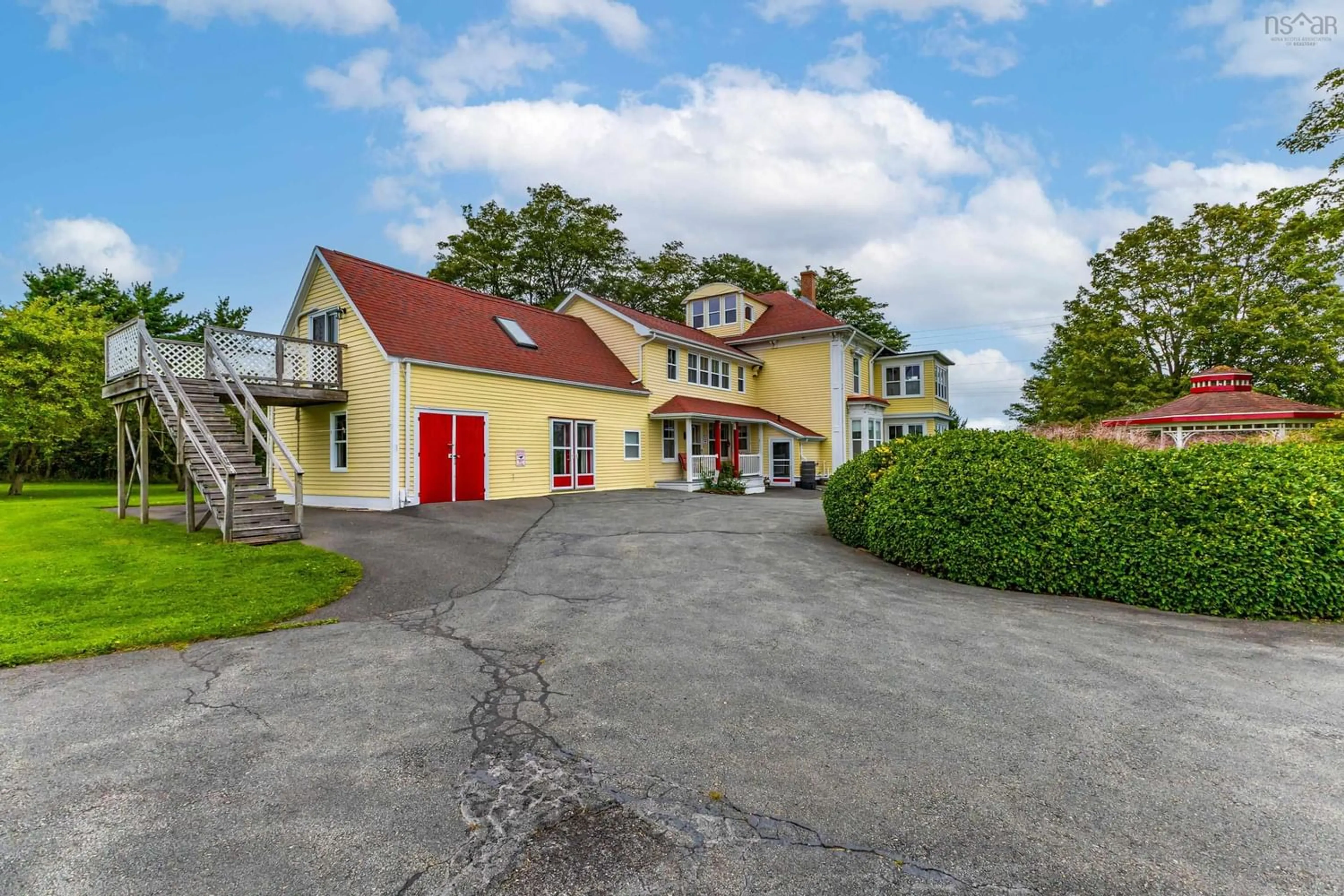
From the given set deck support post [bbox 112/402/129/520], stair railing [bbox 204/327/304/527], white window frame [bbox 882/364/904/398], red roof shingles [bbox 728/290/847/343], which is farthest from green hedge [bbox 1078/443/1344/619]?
white window frame [bbox 882/364/904/398]

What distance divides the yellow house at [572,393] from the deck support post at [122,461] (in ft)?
12.4

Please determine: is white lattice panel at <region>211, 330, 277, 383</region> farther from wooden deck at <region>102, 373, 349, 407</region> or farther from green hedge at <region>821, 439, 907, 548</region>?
green hedge at <region>821, 439, 907, 548</region>

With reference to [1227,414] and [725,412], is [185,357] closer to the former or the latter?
[725,412]

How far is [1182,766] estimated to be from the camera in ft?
10.3

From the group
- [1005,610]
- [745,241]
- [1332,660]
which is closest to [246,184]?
[1005,610]

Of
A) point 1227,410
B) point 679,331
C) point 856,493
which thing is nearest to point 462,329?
point 679,331

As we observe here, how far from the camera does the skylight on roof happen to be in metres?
18.6

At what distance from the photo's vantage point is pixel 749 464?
24.5 meters

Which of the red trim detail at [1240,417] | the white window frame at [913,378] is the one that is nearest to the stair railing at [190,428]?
the red trim detail at [1240,417]

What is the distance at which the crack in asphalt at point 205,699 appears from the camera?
12.3 feet

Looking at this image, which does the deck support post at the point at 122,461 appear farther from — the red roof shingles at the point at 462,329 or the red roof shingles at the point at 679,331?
the red roof shingles at the point at 679,331

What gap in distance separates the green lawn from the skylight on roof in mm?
9968

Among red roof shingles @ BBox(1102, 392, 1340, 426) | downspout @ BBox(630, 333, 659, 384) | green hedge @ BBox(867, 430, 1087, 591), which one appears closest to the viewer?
green hedge @ BBox(867, 430, 1087, 591)

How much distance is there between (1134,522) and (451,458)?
14.1 metres
